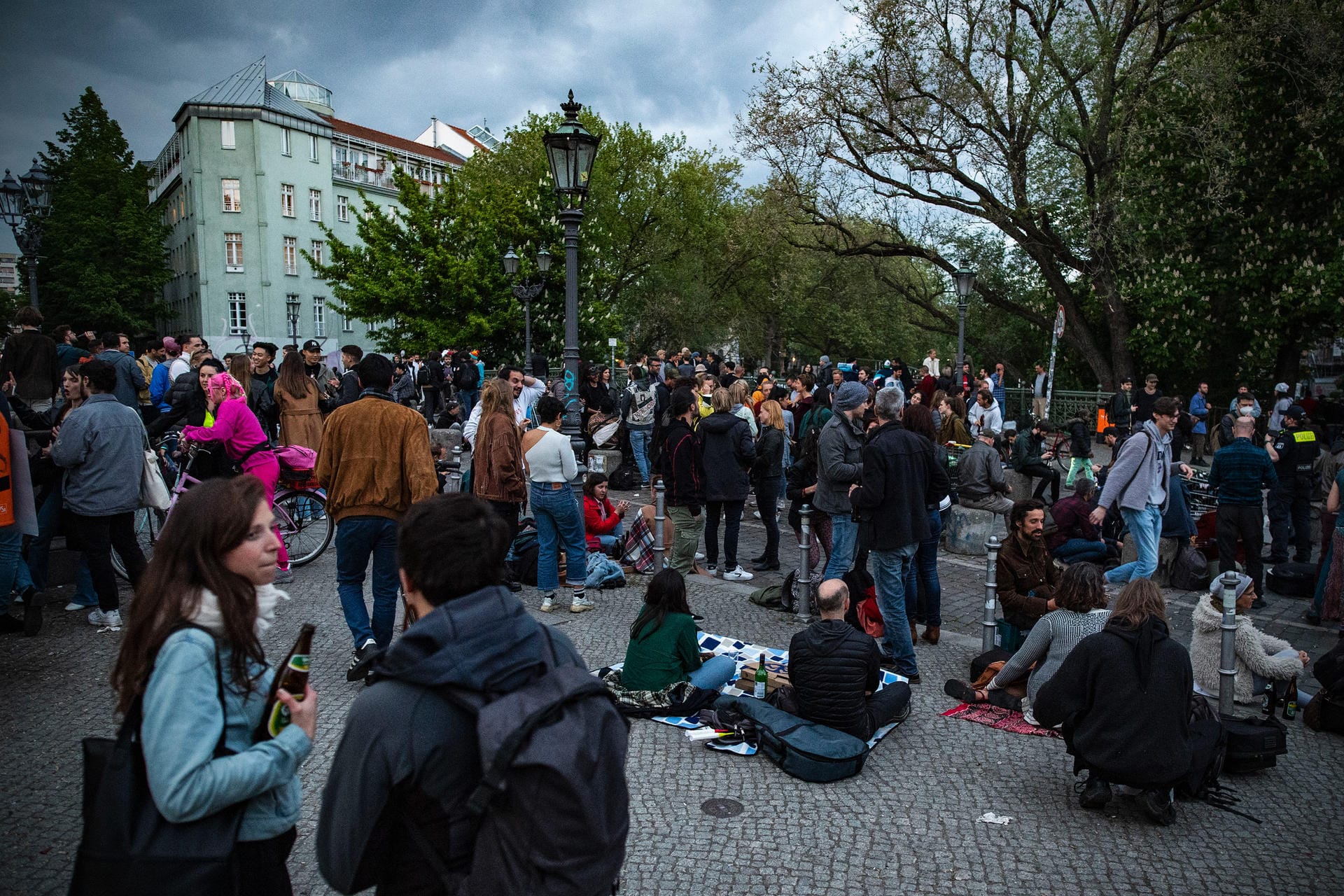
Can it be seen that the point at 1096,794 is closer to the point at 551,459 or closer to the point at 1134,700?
the point at 1134,700

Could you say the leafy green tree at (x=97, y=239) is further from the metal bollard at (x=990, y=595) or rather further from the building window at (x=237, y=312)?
the metal bollard at (x=990, y=595)

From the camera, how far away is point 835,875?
13.9 ft

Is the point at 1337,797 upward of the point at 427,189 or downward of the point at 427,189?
downward

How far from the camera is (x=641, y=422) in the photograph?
590 inches

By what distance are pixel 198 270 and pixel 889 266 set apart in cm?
4206

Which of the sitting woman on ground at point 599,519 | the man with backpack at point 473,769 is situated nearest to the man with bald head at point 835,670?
the man with backpack at point 473,769

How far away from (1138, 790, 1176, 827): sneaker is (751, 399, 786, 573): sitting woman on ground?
216 inches

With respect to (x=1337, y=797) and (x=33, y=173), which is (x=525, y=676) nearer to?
(x=1337, y=797)

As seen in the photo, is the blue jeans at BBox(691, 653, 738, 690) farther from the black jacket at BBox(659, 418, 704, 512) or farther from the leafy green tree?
the leafy green tree

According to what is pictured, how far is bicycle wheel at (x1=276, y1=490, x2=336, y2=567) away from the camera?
364 inches

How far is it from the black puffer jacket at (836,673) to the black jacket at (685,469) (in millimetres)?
4134

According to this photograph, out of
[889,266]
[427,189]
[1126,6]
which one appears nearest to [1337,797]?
[1126,6]

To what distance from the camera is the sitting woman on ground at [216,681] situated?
2145 millimetres

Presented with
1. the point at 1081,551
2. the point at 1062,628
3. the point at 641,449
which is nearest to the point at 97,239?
the point at 641,449
